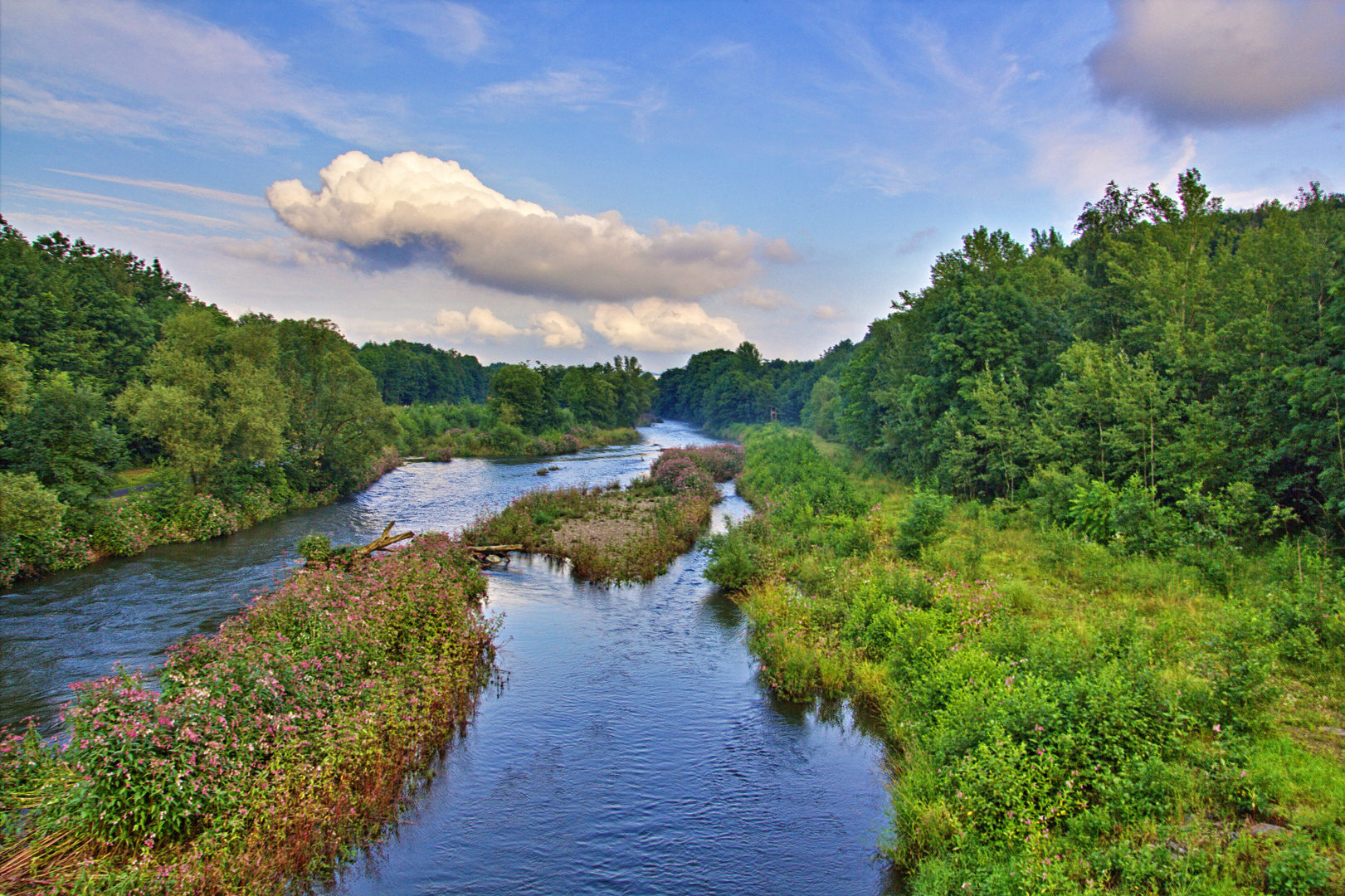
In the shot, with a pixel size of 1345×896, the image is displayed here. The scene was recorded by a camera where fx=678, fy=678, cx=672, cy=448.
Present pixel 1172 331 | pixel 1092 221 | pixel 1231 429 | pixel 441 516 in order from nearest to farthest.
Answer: pixel 1231 429
pixel 1172 331
pixel 441 516
pixel 1092 221

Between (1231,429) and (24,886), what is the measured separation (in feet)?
79.9

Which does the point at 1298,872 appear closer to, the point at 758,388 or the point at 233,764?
the point at 233,764

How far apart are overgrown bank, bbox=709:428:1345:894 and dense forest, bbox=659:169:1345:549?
1572mm

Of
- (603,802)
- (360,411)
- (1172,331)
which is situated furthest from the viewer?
(360,411)

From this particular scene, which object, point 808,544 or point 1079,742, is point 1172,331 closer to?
point 808,544

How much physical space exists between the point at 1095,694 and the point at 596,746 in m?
7.75

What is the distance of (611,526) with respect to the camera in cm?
2928

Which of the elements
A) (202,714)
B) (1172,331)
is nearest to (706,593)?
(202,714)

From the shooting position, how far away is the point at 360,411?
44.5 m

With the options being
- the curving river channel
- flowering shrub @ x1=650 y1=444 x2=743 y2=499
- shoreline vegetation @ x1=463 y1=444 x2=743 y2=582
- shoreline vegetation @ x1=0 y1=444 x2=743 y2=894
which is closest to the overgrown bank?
the curving river channel

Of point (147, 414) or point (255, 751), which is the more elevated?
point (147, 414)

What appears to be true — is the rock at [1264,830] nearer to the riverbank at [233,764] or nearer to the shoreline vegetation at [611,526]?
the riverbank at [233,764]

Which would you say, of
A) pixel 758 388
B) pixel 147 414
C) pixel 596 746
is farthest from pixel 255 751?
pixel 758 388

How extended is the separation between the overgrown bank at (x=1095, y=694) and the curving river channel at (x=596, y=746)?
1007 millimetres
